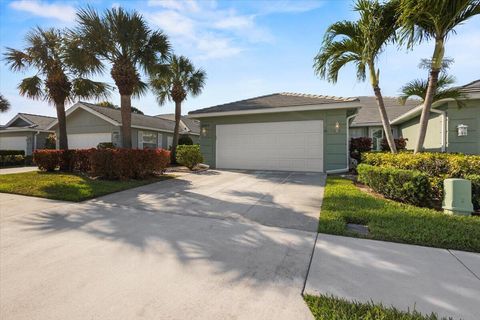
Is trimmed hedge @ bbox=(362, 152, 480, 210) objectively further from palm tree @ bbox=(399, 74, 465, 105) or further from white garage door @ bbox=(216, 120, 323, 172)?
white garage door @ bbox=(216, 120, 323, 172)

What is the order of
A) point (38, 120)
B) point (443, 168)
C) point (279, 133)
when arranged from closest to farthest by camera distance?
point (443, 168), point (279, 133), point (38, 120)

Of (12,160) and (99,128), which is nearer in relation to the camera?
(99,128)

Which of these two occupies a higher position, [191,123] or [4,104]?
[4,104]

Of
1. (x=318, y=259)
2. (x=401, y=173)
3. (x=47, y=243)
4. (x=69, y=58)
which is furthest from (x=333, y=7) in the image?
(x=69, y=58)

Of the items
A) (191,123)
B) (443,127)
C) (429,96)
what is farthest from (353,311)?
(191,123)

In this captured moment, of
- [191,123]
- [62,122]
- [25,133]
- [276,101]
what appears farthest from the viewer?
[191,123]

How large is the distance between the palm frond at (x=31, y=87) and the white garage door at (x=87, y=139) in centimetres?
630

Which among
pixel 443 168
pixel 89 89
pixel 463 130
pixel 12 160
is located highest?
pixel 89 89

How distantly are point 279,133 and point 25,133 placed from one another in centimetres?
2207

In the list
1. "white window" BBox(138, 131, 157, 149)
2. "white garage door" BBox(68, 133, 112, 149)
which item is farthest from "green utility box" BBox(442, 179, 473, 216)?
"white garage door" BBox(68, 133, 112, 149)

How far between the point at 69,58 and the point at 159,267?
9.94 m

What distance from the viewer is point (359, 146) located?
12.0 m

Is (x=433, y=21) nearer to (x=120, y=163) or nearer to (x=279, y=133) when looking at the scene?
(x=279, y=133)

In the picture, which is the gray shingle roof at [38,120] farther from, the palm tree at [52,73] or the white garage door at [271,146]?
the white garage door at [271,146]
